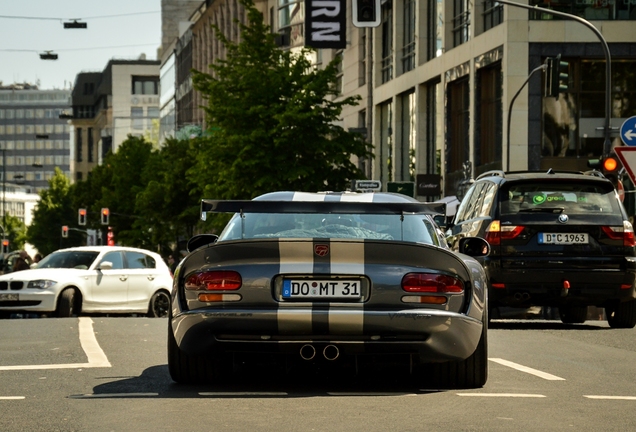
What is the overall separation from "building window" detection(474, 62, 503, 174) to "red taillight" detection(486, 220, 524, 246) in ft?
81.8

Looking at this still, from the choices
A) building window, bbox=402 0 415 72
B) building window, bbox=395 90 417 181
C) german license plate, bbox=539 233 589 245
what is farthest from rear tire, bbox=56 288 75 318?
building window, bbox=402 0 415 72

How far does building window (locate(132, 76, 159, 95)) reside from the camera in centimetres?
19538

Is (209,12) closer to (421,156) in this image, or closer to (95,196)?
(95,196)

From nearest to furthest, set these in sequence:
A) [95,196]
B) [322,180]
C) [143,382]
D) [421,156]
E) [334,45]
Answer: [143,382] < [334,45] < [322,180] < [421,156] < [95,196]

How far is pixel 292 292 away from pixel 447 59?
38484 mm

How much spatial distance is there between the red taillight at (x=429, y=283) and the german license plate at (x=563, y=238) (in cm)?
756

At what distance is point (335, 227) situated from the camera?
30.0 feet

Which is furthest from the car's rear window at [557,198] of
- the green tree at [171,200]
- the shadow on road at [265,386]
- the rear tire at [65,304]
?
the green tree at [171,200]

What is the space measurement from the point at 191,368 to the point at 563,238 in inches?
307

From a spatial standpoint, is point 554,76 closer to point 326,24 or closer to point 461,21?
point 326,24

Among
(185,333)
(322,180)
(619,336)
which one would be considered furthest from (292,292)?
(322,180)

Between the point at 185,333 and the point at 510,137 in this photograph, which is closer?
the point at 185,333

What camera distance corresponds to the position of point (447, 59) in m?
46.2

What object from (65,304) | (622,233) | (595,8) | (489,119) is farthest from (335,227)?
(489,119)
